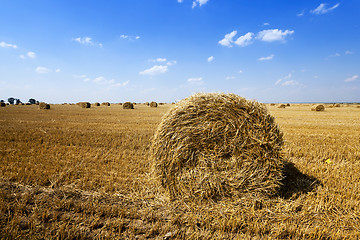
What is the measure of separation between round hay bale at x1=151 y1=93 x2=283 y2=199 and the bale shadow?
0.25 meters

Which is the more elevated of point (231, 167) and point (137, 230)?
point (231, 167)

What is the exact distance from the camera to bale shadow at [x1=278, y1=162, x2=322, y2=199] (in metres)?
3.51

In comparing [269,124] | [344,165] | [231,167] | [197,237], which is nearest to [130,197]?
[197,237]

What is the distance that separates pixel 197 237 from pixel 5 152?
247 inches

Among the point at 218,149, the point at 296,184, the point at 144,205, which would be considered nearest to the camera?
the point at 144,205

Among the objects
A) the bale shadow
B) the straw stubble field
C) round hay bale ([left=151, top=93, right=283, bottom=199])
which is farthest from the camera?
the bale shadow

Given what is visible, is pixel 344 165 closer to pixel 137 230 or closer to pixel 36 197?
pixel 137 230

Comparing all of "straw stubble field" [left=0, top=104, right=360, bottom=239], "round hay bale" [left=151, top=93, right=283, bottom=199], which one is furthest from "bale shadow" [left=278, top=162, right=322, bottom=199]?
"round hay bale" [left=151, top=93, right=283, bottom=199]

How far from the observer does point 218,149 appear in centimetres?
353

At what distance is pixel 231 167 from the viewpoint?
3.48 m

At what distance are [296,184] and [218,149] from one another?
182 centimetres

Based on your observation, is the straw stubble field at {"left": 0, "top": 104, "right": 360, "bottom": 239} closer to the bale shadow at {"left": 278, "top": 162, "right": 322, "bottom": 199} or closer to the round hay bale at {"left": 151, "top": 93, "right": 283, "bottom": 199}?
the bale shadow at {"left": 278, "top": 162, "right": 322, "bottom": 199}

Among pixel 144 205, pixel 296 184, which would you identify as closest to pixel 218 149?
pixel 144 205

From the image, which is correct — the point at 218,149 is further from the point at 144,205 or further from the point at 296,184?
the point at 296,184
